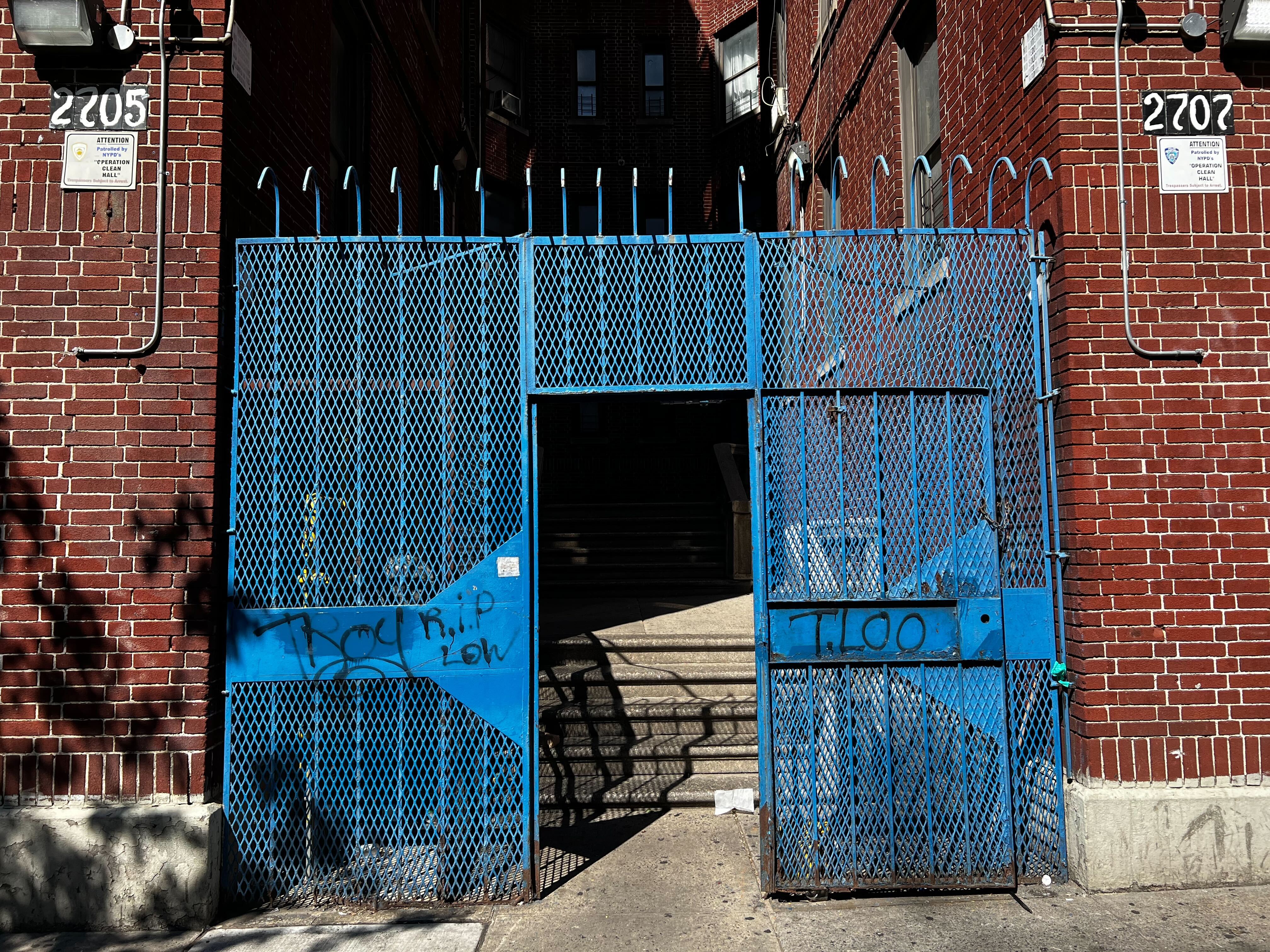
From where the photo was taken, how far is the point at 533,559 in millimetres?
4570

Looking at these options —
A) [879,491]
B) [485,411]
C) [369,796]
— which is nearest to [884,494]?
[879,491]

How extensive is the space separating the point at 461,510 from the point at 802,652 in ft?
6.24

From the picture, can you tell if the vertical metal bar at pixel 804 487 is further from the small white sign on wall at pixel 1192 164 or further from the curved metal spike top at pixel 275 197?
the curved metal spike top at pixel 275 197

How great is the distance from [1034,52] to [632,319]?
8.86ft

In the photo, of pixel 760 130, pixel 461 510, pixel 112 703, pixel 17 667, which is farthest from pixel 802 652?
pixel 760 130

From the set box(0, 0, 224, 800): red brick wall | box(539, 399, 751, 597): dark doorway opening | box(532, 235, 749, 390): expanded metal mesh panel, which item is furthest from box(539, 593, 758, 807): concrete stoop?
box(532, 235, 749, 390): expanded metal mesh panel

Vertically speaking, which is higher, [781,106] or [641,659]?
[781,106]

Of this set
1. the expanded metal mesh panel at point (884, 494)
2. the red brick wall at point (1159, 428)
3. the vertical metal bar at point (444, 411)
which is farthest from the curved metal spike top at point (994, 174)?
the vertical metal bar at point (444, 411)

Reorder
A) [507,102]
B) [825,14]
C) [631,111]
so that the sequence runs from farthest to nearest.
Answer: [631,111]
[507,102]
[825,14]

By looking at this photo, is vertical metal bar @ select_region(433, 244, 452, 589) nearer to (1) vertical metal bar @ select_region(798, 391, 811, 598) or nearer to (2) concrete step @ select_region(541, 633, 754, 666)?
(1) vertical metal bar @ select_region(798, 391, 811, 598)

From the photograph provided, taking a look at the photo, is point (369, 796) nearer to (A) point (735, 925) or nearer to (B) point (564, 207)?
(A) point (735, 925)

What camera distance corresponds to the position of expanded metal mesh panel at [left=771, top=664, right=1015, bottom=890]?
14.5 feet

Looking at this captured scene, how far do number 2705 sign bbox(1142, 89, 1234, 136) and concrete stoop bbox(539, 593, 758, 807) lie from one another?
4174 mm

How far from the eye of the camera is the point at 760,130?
52.6ft
